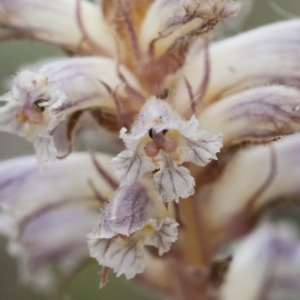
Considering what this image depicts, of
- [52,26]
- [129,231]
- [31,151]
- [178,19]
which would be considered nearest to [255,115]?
[178,19]

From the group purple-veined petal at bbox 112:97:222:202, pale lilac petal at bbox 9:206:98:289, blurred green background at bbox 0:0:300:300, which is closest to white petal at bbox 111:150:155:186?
purple-veined petal at bbox 112:97:222:202

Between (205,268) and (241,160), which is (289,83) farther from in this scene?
(205,268)

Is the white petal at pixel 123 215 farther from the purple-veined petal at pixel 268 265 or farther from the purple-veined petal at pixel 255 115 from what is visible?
the purple-veined petal at pixel 268 265

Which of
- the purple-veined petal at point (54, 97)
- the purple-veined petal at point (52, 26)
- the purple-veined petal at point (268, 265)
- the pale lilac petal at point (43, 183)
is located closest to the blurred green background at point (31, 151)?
the purple-veined petal at point (268, 265)

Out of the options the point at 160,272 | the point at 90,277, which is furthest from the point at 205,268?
the point at 90,277

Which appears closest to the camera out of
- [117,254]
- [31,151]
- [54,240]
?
[117,254]

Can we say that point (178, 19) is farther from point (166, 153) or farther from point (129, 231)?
point (129, 231)
